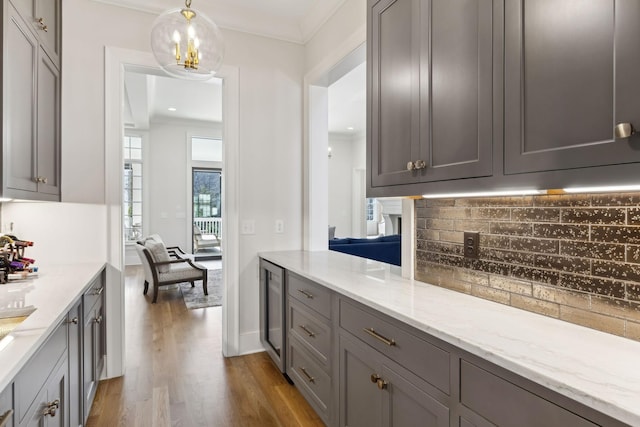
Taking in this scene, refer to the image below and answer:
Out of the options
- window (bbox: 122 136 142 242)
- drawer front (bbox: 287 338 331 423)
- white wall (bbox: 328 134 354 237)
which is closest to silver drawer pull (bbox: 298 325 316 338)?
drawer front (bbox: 287 338 331 423)

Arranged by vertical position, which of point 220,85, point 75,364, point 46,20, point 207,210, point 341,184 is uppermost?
point 220,85

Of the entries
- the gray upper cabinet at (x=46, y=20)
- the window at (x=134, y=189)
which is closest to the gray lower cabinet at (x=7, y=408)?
the gray upper cabinet at (x=46, y=20)

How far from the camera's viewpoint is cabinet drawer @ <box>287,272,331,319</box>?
1986 millimetres

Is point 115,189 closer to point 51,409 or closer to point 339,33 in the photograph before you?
point 51,409

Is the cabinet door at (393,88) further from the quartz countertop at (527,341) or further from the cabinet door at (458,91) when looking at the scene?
the quartz countertop at (527,341)

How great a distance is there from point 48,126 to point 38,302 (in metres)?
1.29

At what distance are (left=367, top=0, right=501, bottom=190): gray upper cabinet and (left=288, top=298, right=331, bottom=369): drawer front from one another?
87 cm

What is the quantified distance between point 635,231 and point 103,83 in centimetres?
314

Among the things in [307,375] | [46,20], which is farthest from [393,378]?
[46,20]

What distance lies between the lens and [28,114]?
1.95m

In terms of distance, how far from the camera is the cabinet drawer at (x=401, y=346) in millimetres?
1201

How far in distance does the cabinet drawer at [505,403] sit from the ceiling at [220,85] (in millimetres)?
2621

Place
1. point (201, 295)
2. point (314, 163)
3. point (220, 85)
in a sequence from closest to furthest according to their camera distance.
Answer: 1. point (314, 163)
2. point (201, 295)
3. point (220, 85)

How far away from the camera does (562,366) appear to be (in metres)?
0.90
